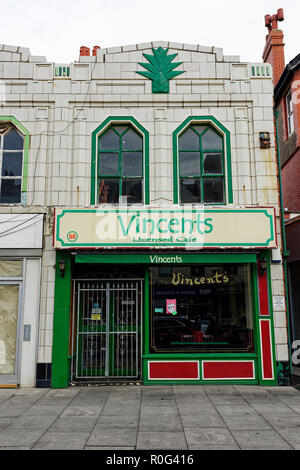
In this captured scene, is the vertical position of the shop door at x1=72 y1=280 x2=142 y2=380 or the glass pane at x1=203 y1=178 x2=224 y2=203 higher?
the glass pane at x1=203 y1=178 x2=224 y2=203

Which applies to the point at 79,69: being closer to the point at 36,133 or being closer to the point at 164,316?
the point at 36,133

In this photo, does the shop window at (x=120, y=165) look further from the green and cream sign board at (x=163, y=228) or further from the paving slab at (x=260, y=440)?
the paving slab at (x=260, y=440)

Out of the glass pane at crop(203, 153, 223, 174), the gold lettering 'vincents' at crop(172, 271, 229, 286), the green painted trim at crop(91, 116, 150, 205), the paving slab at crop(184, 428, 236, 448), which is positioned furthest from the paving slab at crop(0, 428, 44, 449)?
the glass pane at crop(203, 153, 223, 174)

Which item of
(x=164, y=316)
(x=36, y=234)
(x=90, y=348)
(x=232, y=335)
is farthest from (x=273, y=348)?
(x=36, y=234)

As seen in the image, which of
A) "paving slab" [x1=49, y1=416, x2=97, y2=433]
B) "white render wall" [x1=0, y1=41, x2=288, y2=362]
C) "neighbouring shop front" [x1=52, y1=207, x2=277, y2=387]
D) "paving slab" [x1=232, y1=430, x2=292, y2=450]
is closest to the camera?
"paving slab" [x1=232, y1=430, x2=292, y2=450]

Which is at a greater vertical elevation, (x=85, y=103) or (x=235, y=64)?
(x=235, y=64)

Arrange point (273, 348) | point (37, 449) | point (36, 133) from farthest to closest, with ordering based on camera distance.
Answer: point (36, 133)
point (273, 348)
point (37, 449)

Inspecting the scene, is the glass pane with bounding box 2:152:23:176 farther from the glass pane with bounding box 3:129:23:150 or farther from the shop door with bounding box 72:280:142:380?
the shop door with bounding box 72:280:142:380

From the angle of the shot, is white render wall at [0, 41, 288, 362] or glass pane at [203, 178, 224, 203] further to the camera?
glass pane at [203, 178, 224, 203]

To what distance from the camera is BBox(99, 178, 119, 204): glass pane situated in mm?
10133

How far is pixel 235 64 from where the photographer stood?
1051 cm

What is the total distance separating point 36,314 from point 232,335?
16.7ft

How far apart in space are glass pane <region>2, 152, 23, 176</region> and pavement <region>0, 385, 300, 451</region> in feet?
18.7

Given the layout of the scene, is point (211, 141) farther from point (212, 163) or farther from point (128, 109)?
point (128, 109)
